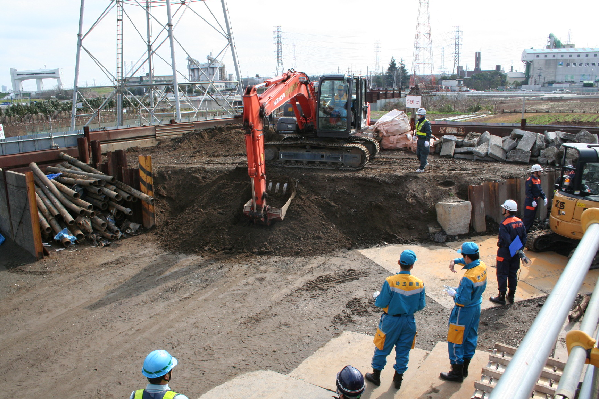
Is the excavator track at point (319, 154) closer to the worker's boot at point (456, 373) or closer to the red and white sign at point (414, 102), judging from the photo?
the red and white sign at point (414, 102)

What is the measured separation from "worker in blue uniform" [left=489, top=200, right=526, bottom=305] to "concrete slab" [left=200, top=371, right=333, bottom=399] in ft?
12.6

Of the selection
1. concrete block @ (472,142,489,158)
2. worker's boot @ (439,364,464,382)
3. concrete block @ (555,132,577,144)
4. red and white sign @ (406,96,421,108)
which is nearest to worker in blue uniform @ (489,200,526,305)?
worker's boot @ (439,364,464,382)

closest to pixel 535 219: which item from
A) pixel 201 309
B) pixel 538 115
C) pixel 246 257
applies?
pixel 246 257

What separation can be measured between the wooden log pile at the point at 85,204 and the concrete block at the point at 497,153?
11.0 metres

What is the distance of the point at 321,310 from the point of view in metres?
7.39

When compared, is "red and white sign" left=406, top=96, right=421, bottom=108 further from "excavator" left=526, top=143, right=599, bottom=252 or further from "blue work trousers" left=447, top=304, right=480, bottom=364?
"blue work trousers" left=447, top=304, right=480, bottom=364

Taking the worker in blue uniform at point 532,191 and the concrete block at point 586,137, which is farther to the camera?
the concrete block at point 586,137

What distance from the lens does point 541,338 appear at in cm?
111

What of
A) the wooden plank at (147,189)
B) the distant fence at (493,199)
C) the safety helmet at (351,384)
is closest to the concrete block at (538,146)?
the distant fence at (493,199)

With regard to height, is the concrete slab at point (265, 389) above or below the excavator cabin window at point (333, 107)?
below

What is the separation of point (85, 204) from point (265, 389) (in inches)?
304

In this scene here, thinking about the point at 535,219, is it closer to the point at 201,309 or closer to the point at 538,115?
the point at 201,309

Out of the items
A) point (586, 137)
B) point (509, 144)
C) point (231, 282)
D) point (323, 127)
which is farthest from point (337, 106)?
point (586, 137)

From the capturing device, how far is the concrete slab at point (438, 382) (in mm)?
4996
